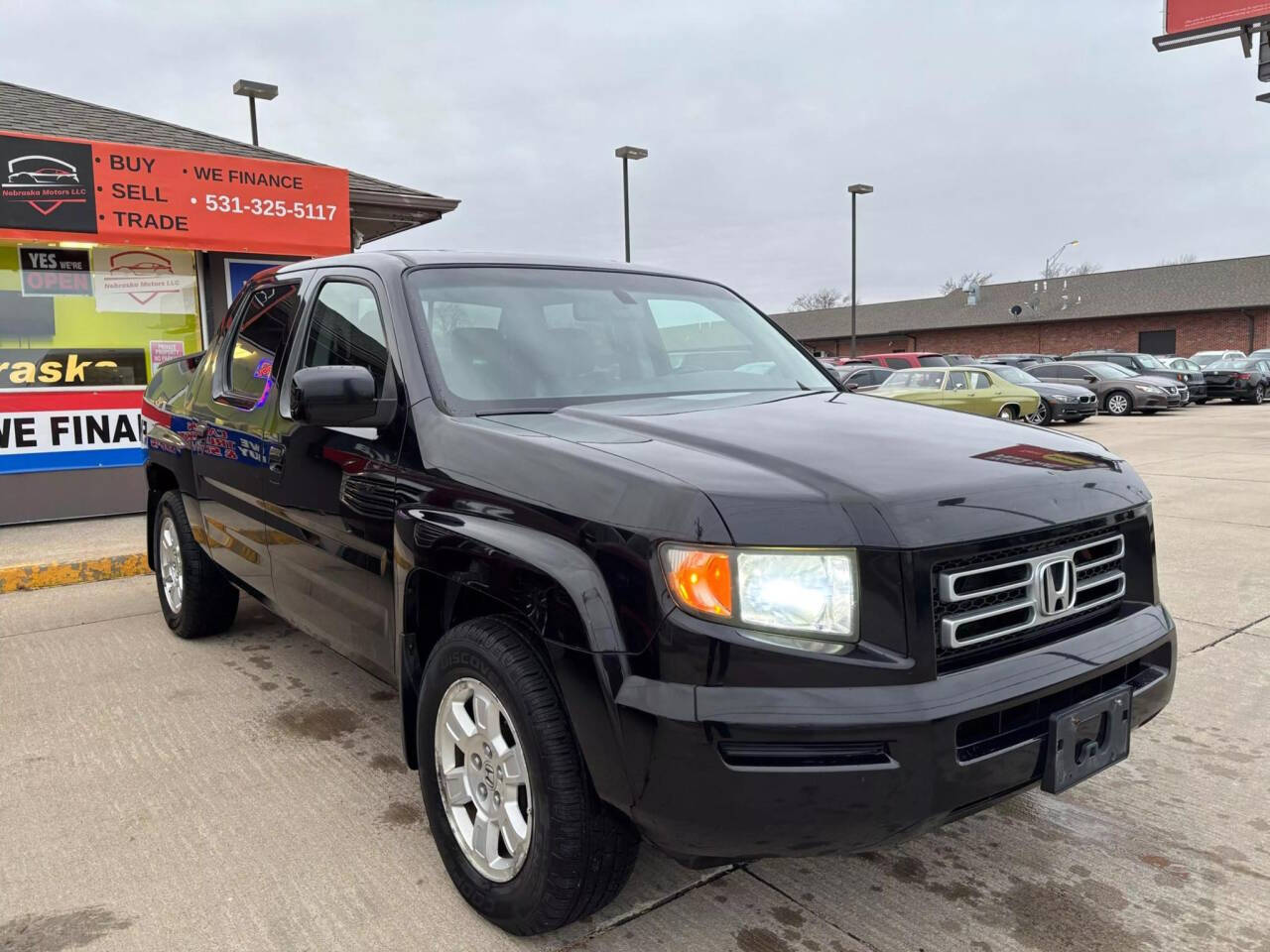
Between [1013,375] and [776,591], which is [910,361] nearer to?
[1013,375]

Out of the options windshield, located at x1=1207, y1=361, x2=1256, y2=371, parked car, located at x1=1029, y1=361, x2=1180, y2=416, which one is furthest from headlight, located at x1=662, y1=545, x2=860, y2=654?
windshield, located at x1=1207, y1=361, x2=1256, y2=371

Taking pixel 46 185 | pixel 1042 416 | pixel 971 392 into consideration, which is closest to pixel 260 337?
pixel 46 185

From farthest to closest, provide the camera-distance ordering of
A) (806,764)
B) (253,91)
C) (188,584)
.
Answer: (253,91), (188,584), (806,764)

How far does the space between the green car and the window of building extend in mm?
28245

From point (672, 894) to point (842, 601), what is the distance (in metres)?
1.14

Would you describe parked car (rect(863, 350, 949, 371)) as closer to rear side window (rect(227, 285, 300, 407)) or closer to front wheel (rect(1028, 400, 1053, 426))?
front wheel (rect(1028, 400, 1053, 426))

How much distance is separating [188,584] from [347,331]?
216cm

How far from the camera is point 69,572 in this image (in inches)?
251

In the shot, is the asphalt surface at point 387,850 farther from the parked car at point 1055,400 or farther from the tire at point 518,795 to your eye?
the parked car at point 1055,400

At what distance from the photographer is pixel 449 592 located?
8.63 feet

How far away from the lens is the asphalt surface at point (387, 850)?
247 cm

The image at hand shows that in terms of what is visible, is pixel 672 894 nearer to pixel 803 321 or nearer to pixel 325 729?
pixel 325 729

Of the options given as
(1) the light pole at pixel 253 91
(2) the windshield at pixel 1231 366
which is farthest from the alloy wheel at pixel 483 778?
(2) the windshield at pixel 1231 366

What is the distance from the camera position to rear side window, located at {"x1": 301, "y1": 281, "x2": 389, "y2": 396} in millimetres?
3109
